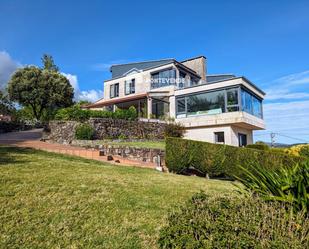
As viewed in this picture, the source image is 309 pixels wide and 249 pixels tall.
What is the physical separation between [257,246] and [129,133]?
64.9 ft

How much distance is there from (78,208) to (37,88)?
37215mm

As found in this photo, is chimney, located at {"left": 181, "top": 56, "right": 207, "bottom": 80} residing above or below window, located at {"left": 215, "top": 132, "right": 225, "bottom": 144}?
above

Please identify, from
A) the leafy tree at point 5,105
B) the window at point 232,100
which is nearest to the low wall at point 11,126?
the leafy tree at point 5,105

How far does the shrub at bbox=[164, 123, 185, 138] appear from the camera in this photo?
984 inches

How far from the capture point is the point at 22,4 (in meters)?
13.4

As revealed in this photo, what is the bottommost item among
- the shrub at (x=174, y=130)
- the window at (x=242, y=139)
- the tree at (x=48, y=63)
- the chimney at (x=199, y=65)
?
the window at (x=242, y=139)

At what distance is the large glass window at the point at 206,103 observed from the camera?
24688 mm

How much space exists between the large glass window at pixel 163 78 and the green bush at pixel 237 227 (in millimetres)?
29097

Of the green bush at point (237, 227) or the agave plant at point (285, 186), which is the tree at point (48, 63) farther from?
the green bush at point (237, 227)

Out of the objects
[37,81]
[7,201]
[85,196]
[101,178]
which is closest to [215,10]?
[101,178]

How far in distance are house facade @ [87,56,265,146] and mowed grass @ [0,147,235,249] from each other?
1779 centimetres

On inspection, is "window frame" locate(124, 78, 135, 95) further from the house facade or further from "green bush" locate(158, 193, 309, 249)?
"green bush" locate(158, 193, 309, 249)

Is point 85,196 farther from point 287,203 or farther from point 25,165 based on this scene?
point 287,203

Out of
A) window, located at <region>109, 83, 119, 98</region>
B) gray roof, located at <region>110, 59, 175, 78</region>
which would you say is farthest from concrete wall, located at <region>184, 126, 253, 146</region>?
window, located at <region>109, 83, 119, 98</region>
